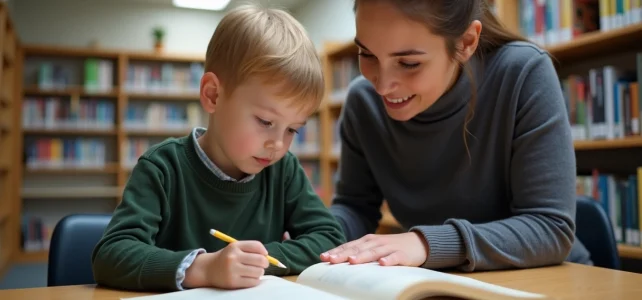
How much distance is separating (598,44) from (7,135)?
4998mm

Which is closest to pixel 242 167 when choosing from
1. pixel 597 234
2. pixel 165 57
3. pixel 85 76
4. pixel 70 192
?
pixel 597 234

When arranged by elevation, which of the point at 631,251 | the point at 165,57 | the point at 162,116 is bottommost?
the point at 631,251

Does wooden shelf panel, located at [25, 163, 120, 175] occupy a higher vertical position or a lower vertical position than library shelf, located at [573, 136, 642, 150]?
lower

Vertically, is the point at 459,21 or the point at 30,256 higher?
the point at 459,21

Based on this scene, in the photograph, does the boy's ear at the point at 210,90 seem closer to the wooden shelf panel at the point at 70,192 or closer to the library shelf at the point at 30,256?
the wooden shelf panel at the point at 70,192

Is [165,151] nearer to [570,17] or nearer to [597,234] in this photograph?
[597,234]

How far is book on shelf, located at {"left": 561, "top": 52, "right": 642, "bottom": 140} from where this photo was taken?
90.7 inches

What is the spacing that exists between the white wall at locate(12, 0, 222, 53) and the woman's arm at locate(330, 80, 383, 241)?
210 inches

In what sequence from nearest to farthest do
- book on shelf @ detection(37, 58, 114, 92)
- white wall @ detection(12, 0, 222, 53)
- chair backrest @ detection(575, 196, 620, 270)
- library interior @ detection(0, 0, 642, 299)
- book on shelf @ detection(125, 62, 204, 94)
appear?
1. chair backrest @ detection(575, 196, 620, 270)
2. library interior @ detection(0, 0, 642, 299)
3. book on shelf @ detection(37, 58, 114, 92)
4. white wall @ detection(12, 0, 222, 53)
5. book on shelf @ detection(125, 62, 204, 94)

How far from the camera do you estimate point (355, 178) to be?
4.57 ft

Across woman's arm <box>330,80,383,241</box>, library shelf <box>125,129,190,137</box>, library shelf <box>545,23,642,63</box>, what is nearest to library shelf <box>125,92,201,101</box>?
library shelf <box>125,129,190,137</box>

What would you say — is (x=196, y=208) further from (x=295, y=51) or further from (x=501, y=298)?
(x=501, y=298)

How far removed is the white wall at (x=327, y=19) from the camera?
16.7 feet

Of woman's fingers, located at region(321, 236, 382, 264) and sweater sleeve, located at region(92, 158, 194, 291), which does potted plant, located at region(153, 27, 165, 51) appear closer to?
sweater sleeve, located at region(92, 158, 194, 291)
